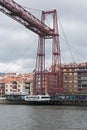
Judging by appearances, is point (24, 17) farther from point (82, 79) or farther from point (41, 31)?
point (82, 79)

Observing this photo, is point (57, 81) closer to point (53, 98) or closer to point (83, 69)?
point (53, 98)

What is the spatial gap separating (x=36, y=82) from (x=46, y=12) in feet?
38.4

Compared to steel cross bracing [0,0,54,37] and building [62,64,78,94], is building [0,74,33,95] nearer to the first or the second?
building [62,64,78,94]

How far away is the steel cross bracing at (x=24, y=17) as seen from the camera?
45562 millimetres

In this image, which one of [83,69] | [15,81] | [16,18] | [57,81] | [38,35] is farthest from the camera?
[15,81]

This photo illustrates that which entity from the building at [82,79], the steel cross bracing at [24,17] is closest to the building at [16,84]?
the building at [82,79]

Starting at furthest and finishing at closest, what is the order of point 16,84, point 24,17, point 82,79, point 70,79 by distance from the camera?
1. point 16,84
2. point 70,79
3. point 82,79
4. point 24,17

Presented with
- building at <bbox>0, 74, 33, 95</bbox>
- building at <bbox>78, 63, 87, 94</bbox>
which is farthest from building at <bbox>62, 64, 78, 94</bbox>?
building at <bbox>0, 74, 33, 95</bbox>

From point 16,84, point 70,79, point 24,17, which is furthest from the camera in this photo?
point 16,84

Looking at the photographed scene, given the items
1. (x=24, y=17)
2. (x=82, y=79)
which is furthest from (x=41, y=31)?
(x=82, y=79)

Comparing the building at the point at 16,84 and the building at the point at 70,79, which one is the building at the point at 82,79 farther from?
the building at the point at 16,84

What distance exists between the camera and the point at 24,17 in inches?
1970

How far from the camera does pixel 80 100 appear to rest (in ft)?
235

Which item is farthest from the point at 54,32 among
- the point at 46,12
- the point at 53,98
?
the point at 53,98
